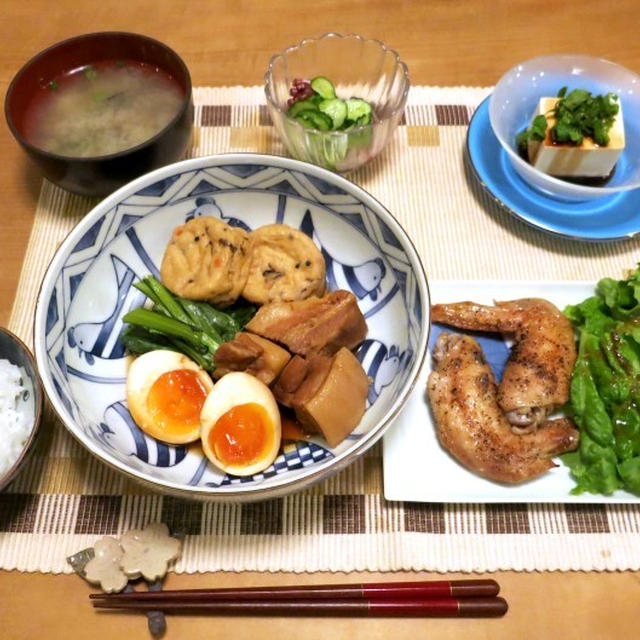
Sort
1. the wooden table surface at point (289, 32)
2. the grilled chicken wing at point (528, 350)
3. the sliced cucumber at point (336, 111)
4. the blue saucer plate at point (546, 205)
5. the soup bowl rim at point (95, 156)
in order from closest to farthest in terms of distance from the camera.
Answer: the grilled chicken wing at point (528, 350) → the soup bowl rim at point (95, 156) → the blue saucer plate at point (546, 205) → the sliced cucumber at point (336, 111) → the wooden table surface at point (289, 32)

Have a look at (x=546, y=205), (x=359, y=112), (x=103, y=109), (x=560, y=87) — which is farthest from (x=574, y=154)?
(x=103, y=109)

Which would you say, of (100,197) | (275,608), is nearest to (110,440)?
(275,608)

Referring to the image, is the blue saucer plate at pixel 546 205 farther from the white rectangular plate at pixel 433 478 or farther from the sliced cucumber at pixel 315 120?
the white rectangular plate at pixel 433 478

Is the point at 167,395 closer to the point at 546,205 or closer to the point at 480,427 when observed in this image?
the point at 480,427

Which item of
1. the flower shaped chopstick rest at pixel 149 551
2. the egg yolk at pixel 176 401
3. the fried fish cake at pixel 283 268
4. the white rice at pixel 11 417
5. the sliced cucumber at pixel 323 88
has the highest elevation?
the sliced cucumber at pixel 323 88

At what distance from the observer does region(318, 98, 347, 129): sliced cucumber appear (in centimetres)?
227

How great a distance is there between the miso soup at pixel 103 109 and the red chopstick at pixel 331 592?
5.03 feet

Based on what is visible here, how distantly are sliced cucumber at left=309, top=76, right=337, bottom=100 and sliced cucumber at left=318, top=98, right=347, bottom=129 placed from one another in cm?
8

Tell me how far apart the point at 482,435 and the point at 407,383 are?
38 centimetres

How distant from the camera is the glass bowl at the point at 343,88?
219cm

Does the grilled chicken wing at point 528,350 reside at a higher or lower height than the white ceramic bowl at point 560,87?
lower

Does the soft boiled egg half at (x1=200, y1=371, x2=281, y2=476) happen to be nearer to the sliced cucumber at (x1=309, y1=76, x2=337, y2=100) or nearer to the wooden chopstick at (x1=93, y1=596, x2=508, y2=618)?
the wooden chopstick at (x1=93, y1=596, x2=508, y2=618)

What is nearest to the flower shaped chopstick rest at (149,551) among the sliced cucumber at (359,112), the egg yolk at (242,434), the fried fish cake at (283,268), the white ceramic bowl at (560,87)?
the egg yolk at (242,434)

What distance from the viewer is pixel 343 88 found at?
250cm
